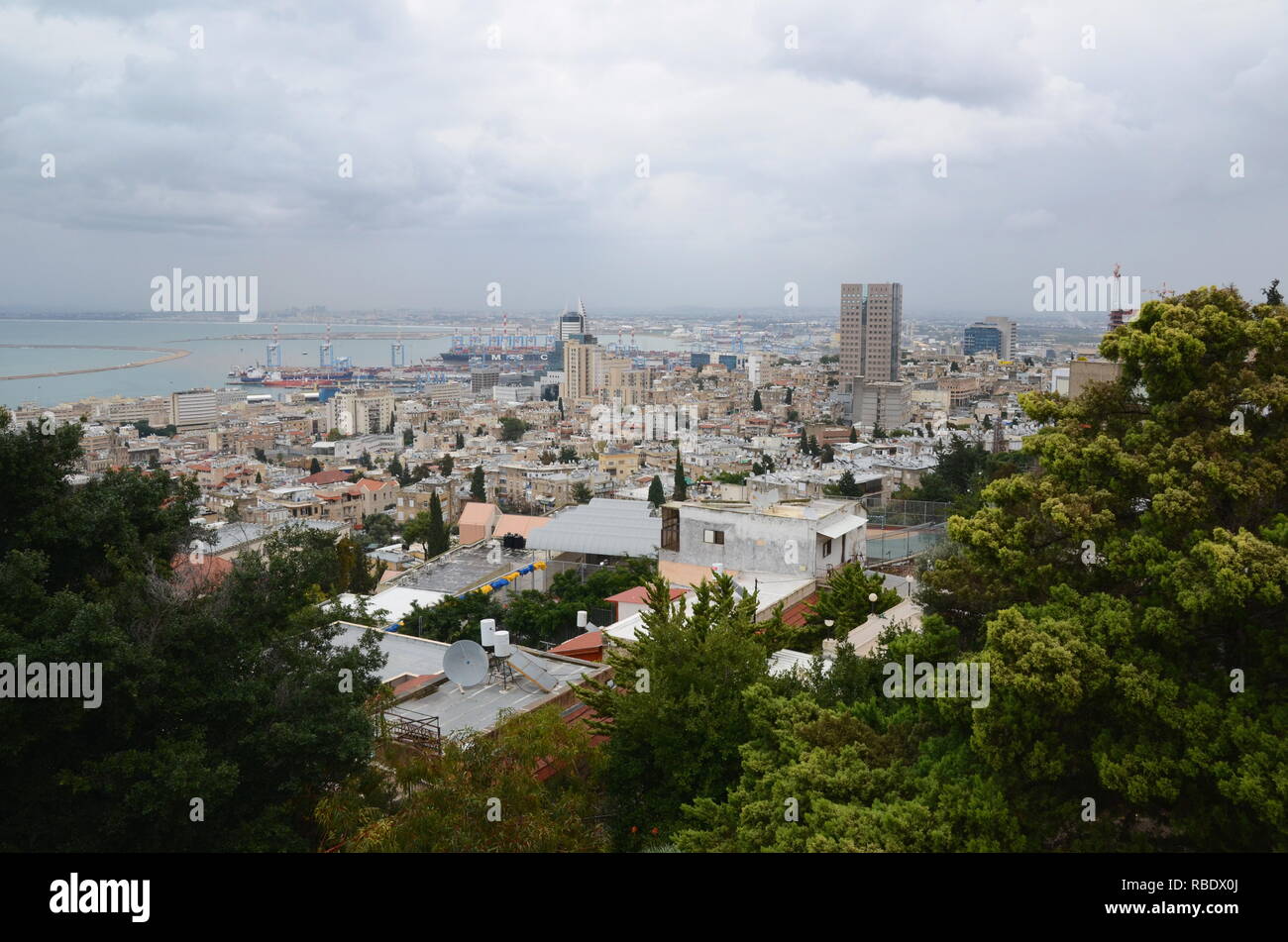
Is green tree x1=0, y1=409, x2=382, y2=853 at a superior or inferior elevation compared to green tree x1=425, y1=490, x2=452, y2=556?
superior

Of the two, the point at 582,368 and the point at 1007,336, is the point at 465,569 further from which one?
the point at 1007,336

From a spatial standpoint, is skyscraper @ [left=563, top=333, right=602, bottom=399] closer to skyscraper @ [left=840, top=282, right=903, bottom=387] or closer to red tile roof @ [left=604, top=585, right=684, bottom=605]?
skyscraper @ [left=840, top=282, right=903, bottom=387]

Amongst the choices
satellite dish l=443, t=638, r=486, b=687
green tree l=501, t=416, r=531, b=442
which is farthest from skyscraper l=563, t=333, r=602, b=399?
satellite dish l=443, t=638, r=486, b=687

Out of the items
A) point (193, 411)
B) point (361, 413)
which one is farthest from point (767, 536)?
point (193, 411)

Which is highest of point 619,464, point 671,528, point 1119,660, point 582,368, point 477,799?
point 582,368

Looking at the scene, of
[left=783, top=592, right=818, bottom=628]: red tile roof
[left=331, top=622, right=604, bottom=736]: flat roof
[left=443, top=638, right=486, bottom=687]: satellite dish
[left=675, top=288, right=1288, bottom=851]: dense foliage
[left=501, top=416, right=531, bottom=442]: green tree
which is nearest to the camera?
[left=675, top=288, right=1288, bottom=851]: dense foliage

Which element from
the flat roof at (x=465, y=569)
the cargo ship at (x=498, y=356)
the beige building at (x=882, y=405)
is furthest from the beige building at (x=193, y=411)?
the flat roof at (x=465, y=569)
